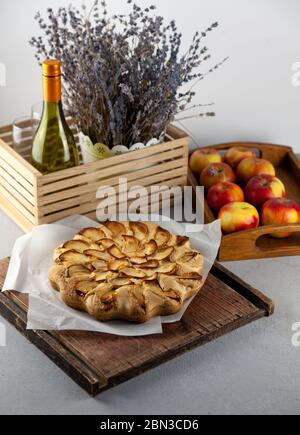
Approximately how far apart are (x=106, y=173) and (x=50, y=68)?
0.90 feet

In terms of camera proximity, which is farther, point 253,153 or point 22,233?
point 253,153

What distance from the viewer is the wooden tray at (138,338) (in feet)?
4.00

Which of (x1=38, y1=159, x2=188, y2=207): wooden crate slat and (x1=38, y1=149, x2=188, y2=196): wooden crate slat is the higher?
(x1=38, y1=149, x2=188, y2=196): wooden crate slat

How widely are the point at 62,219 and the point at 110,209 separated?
119 mm

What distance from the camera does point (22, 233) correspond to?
167cm

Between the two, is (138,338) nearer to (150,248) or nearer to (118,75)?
(150,248)

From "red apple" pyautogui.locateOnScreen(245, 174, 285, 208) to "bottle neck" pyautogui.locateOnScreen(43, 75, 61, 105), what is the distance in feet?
1.71

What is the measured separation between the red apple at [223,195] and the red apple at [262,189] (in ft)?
0.09

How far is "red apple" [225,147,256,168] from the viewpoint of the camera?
1.92m

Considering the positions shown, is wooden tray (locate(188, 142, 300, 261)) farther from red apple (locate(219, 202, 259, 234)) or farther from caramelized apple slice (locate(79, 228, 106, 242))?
caramelized apple slice (locate(79, 228, 106, 242))

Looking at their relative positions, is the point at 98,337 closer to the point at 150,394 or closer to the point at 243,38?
the point at 150,394

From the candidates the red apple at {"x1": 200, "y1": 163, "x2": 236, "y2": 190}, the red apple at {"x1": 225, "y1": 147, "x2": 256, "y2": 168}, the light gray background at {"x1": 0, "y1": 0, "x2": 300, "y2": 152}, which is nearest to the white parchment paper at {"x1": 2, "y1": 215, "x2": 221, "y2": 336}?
the red apple at {"x1": 200, "y1": 163, "x2": 236, "y2": 190}

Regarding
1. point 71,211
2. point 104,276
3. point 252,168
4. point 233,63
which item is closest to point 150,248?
point 104,276
